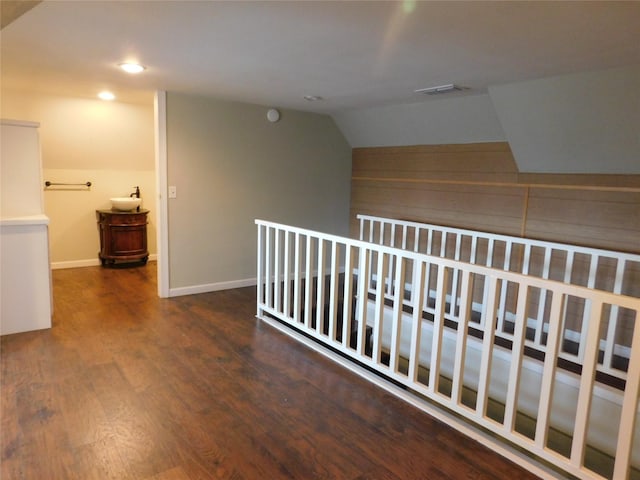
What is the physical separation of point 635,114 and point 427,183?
83.6 inches

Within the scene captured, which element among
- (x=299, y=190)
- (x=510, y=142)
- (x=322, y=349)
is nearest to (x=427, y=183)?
(x=510, y=142)

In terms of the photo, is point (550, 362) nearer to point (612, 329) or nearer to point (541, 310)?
point (612, 329)

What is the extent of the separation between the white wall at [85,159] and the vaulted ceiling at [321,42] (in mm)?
1090

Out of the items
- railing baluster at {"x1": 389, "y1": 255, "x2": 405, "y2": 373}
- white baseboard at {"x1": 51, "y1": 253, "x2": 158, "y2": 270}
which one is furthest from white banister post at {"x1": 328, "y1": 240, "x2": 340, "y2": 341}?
white baseboard at {"x1": 51, "y1": 253, "x2": 158, "y2": 270}

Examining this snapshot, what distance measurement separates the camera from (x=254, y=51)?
8.79 ft

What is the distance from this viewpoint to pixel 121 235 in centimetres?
A: 562

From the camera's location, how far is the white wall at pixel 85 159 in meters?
4.86

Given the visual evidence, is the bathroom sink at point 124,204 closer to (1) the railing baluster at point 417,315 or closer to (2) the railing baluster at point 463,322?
(1) the railing baluster at point 417,315

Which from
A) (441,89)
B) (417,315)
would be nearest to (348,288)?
(417,315)

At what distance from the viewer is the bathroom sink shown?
219 inches

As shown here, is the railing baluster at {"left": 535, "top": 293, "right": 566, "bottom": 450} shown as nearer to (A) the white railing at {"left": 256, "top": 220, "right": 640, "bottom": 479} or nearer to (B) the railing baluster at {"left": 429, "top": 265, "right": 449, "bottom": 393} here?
(A) the white railing at {"left": 256, "top": 220, "right": 640, "bottom": 479}

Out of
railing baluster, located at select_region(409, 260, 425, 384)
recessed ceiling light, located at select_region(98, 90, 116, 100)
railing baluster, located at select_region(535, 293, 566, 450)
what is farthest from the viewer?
recessed ceiling light, located at select_region(98, 90, 116, 100)

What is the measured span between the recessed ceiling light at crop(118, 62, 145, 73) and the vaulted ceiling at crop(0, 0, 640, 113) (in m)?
0.08

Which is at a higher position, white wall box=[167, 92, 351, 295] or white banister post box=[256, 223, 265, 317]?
white wall box=[167, 92, 351, 295]
